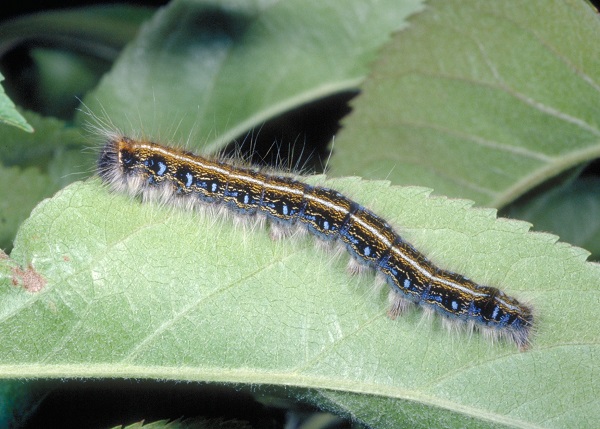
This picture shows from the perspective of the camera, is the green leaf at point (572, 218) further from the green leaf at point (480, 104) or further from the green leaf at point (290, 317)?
the green leaf at point (290, 317)

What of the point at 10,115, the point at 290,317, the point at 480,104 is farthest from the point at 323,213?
the point at 10,115

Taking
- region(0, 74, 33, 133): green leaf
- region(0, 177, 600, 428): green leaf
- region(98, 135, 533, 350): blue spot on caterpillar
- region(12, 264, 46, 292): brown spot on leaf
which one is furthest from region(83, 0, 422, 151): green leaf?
region(0, 74, 33, 133): green leaf

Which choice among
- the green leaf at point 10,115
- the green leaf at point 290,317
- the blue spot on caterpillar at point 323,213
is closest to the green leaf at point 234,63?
the blue spot on caterpillar at point 323,213

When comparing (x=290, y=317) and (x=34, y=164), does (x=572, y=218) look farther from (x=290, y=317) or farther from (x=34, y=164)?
(x=34, y=164)

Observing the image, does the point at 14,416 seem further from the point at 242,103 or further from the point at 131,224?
the point at 242,103

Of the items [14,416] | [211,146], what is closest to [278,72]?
[211,146]
